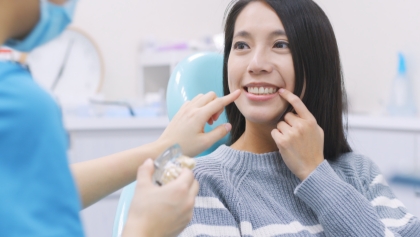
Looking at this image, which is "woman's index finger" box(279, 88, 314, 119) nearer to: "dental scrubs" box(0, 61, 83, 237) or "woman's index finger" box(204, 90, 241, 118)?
"woman's index finger" box(204, 90, 241, 118)

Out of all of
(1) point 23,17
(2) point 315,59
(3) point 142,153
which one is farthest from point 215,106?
(1) point 23,17

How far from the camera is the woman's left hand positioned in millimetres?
1096

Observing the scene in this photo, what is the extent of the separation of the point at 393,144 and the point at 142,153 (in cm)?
148

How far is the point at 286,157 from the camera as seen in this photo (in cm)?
110

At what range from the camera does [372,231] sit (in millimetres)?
1045

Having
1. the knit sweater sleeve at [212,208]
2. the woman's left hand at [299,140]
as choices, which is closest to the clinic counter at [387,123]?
the woman's left hand at [299,140]

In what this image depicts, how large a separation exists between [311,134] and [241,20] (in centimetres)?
32

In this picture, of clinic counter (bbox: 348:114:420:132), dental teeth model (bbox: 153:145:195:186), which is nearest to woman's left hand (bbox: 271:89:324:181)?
dental teeth model (bbox: 153:145:195:186)

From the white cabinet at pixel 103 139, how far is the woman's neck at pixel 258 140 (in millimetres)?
1179

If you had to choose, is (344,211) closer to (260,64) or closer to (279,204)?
(279,204)

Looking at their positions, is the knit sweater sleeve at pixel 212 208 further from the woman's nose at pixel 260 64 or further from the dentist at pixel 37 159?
the dentist at pixel 37 159

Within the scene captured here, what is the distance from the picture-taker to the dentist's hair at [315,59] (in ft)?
3.74

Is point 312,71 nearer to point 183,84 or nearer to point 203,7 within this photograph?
point 183,84

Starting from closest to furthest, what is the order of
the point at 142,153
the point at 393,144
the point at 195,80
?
the point at 142,153
the point at 195,80
the point at 393,144
